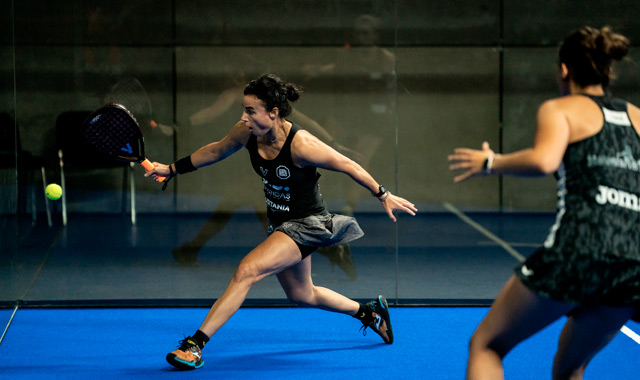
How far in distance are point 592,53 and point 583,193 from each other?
451 mm

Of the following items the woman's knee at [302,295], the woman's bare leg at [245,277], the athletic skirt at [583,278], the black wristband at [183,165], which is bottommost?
the woman's knee at [302,295]

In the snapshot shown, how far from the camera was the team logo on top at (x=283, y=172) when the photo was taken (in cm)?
410

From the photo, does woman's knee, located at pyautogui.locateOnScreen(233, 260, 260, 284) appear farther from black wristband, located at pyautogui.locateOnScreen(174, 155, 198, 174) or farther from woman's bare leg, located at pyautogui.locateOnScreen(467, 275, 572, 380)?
woman's bare leg, located at pyautogui.locateOnScreen(467, 275, 572, 380)

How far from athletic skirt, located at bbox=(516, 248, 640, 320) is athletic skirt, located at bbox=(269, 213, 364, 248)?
1844mm

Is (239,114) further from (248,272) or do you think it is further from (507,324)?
(507,324)

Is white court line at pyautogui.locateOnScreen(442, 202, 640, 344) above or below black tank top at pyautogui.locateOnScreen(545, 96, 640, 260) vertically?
below

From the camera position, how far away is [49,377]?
399cm

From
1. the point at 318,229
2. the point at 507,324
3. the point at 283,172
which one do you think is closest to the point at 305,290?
the point at 318,229

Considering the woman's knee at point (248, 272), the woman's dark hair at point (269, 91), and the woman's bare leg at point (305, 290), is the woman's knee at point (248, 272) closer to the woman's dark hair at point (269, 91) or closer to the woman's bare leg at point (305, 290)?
the woman's bare leg at point (305, 290)

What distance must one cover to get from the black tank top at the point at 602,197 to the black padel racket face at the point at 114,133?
8.01ft

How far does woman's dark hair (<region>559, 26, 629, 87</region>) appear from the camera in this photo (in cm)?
246

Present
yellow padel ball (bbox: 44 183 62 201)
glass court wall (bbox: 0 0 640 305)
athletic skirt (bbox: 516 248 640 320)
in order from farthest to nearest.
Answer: yellow padel ball (bbox: 44 183 62 201) < glass court wall (bbox: 0 0 640 305) < athletic skirt (bbox: 516 248 640 320)

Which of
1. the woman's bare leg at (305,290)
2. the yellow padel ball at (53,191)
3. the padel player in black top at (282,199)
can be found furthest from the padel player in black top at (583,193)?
the yellow padel ball at (53,191)

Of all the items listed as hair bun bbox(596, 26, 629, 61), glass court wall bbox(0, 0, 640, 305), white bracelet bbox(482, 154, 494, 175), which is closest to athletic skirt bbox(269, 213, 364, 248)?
glass court wall bbox(0, 0, 640, 305)
